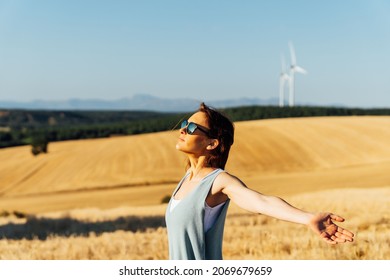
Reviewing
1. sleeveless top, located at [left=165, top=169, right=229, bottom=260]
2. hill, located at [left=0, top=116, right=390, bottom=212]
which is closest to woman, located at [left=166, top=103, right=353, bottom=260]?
sleeveless top, located at [left=165, top=169, right=229, bottom=260]

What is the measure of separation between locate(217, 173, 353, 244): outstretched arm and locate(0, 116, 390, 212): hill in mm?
36892

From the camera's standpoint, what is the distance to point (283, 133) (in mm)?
50156

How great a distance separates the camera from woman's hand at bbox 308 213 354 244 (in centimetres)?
257

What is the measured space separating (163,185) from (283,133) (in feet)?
38.9

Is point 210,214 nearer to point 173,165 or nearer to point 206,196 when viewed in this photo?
point 206,196

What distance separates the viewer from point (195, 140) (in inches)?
120

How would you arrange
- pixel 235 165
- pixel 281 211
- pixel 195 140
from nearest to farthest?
pixel 281 211 → pixel 195 140 → pixel 235 165

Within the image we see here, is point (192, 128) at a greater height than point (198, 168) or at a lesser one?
greater

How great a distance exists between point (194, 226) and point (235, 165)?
4273 cm

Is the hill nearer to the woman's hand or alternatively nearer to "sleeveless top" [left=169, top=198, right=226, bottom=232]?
"sleeveless top" [left=169, top=198, right=226, bottom=232]

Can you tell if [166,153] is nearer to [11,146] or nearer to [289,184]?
[289,184]

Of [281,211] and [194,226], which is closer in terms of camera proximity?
[281,211]

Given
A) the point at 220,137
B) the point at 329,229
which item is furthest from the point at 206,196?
the point at 329,229

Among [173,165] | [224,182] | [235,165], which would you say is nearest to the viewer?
[224,182]
